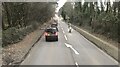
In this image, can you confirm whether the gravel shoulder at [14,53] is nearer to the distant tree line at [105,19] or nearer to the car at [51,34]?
the car at [51,34]

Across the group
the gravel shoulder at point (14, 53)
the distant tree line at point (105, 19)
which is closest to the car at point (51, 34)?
the distant tree line at point (105, 19)

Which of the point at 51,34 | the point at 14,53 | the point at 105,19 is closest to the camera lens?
the point at 14,53

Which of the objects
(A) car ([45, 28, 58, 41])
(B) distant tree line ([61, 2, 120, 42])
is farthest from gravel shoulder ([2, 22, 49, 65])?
(B) distant tree line ([61, 2, 120, 42])

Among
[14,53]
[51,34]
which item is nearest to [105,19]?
[51,34]

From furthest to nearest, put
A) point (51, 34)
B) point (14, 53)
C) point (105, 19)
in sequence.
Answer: point (105, 19), point (51, 34), point (14, 53)

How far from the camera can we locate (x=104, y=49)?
80.9ft

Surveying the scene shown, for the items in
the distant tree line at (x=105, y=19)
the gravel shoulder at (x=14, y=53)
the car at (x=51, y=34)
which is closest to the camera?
the gravel shoulder at (x=14, y=53)

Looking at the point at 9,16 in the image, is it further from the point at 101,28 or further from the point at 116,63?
the point at 116,63

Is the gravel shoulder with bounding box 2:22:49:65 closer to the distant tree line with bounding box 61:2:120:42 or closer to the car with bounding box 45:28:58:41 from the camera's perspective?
the car with bounding box 45:28:58:41

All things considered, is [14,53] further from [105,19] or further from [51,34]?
[105,19]

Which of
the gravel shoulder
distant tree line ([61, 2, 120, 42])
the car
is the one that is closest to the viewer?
the gravel shoulder

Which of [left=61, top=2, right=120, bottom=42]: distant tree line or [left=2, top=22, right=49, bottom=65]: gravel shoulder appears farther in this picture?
[left=61, top=2, right=120, bottom=42]: distant tree line

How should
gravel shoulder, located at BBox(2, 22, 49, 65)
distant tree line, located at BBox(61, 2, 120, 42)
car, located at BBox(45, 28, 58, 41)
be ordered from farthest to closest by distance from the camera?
car, located at BBox(45, 28, 58, 41), distant tree line, located at BBox(61, 2, 120, 42), gravel shoulder, located at BBox(2, 22, 49, 65)

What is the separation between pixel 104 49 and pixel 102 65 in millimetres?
7449
